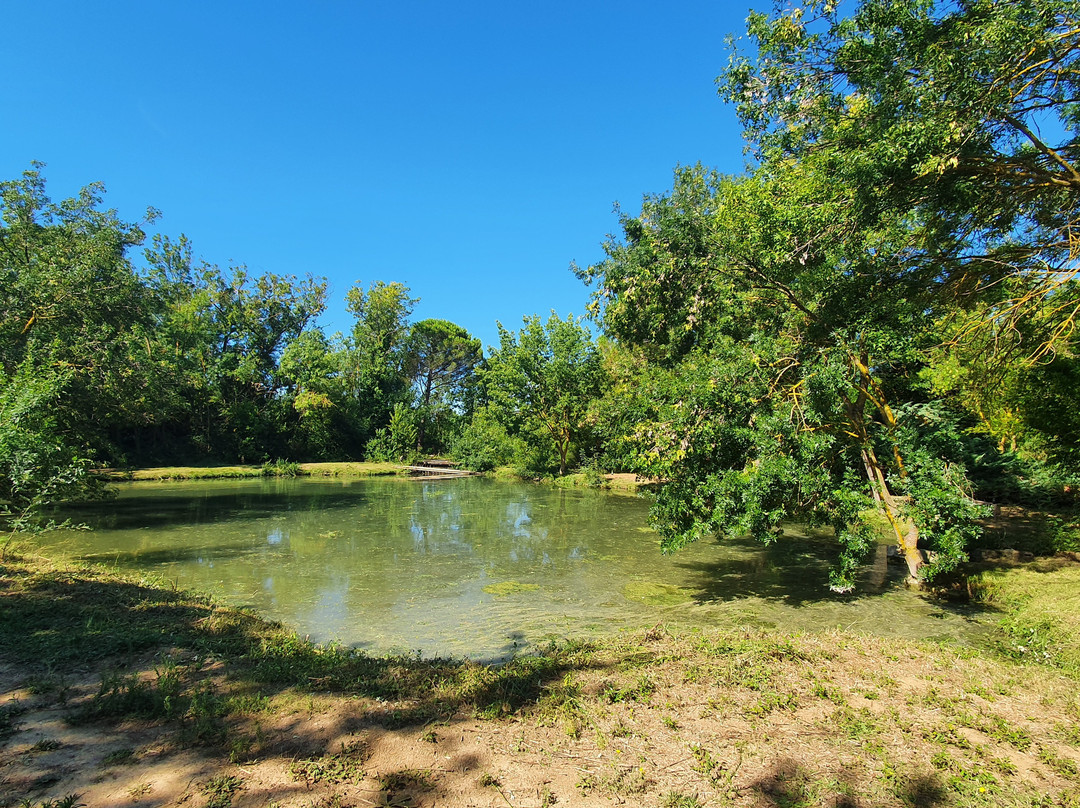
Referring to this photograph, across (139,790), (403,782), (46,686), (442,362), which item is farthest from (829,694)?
(442,362)

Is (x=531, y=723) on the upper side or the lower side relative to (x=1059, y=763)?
upper

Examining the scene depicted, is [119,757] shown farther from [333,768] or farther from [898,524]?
[898,524]

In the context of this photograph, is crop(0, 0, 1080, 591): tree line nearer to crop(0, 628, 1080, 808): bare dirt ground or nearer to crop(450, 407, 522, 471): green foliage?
crop(0, 628, 1080, 808): bare dirt ground

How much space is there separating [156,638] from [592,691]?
154 inches

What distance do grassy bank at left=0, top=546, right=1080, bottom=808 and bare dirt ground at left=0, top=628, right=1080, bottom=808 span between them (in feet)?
0.05

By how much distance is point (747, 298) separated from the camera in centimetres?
992

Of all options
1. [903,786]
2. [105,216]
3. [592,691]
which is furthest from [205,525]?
[903,786]

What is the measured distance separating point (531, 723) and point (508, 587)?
5.79 meters

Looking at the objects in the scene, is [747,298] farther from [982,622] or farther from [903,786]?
[903,786]

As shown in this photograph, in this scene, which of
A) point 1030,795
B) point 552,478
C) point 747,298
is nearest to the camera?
point 1030,795

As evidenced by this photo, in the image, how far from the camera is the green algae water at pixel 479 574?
7.04 m

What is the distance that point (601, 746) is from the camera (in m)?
3.30

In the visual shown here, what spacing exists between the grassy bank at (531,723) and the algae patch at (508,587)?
3.59 metres

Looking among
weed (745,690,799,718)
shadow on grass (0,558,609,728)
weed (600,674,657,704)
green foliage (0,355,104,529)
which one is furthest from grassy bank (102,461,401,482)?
weed (745,690,799,718)
